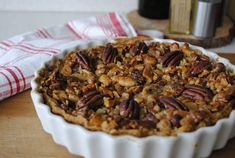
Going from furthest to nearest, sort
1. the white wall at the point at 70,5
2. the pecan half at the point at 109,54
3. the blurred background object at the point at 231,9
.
→ 1. the white wall at the point at 70,5
2. the blurred background object at the point at 231,9
3. the pecan half at the point at 109,54

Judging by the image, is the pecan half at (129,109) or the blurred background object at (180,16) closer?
the pecan half at (129,109)

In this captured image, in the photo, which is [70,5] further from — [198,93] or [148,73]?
[198,93]

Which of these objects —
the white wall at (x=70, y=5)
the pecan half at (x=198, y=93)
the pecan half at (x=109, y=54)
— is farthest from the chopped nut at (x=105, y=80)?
the white wall at (x=70, y=5)

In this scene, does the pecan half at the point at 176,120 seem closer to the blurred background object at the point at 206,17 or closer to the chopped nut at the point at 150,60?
the chopped nut at the point at 150,60

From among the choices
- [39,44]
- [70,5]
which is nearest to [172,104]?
[39,44]

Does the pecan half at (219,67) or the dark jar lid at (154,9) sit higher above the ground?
the pecan half at (219,67)

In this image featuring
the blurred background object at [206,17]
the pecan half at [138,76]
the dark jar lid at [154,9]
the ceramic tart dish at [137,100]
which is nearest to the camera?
the ceramic tart dish at [137,100]

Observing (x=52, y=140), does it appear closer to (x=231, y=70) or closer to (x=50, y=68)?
(x=50, y=68)

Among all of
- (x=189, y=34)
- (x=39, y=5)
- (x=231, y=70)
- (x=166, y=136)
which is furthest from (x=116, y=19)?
(x=166, y=136)
